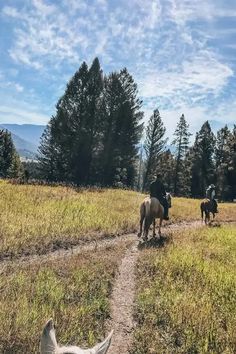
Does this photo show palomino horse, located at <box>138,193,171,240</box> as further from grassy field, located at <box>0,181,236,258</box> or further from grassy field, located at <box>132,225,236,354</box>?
grassy field, located at <box>132,225,236,354</box>

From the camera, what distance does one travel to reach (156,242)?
19859 mm

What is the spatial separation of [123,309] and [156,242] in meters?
9.28

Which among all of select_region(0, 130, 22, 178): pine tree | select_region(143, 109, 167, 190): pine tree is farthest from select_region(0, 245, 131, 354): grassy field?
select_region(0, 130, 22, 178): pine tree

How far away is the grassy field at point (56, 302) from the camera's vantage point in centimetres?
779

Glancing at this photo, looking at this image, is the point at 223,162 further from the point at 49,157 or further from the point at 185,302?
the point at 185,302

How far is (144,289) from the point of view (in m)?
12.0

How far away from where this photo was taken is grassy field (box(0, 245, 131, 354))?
7.79 m

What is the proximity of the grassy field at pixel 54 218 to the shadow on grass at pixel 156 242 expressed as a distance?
5.61 feet

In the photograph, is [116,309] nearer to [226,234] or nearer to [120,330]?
[120,330]

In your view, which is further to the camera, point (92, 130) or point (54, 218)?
point (92, 130)

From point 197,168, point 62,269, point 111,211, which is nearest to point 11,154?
point 197,168

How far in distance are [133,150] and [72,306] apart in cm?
4679

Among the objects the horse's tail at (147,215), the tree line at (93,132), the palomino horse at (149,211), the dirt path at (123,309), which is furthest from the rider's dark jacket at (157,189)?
the tree line at (93,132)

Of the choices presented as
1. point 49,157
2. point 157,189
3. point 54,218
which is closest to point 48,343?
point 54,218
